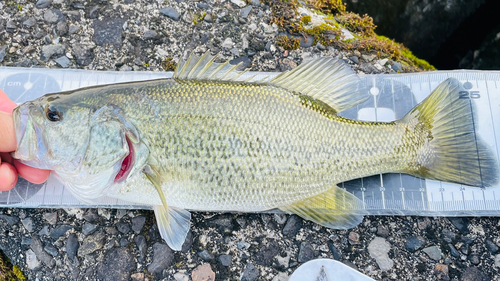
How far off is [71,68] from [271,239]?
2.37 meters

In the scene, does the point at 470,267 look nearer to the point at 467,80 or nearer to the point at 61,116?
the point at 467,80

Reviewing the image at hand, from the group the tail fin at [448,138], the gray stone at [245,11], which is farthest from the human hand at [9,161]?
the tail fin at [448,138]

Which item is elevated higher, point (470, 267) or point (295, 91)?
point (295, 91)

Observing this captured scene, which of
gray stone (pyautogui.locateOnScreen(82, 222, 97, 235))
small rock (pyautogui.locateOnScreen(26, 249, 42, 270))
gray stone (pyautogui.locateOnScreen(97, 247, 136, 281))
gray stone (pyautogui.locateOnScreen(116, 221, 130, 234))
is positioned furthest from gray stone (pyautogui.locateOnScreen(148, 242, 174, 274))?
small rock (pyautogui.locateOnScreen(26, 249, 42, 270))

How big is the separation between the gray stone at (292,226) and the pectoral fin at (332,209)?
181mm

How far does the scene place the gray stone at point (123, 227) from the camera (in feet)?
9.07

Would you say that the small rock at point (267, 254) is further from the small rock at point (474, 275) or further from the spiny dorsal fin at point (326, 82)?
the small rock at point (474, 275)

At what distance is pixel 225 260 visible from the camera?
8.84ft

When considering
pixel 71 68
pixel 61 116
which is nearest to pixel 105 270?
pixel 61 116

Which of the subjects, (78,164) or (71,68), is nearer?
(78,164)

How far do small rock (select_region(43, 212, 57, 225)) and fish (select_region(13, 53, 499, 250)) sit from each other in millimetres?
572

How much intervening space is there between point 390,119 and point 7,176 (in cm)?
311

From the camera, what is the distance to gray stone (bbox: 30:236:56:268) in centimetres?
272

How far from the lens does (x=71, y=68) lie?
311cm
